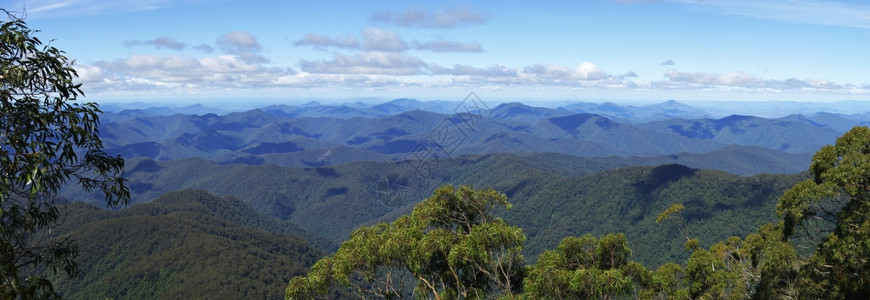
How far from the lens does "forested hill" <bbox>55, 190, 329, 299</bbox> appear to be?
374 feet

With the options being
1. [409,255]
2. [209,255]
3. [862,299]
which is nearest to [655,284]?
[862,299]

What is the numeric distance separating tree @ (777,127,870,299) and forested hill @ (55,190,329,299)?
113059 millimetres

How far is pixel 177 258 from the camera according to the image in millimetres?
128000

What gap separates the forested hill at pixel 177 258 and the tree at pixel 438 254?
10501 centimetres

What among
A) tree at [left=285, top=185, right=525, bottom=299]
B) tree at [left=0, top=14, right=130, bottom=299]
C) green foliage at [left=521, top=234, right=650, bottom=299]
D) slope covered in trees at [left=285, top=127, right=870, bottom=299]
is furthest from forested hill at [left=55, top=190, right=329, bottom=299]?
tree at [left=0, top=14, right=130, bottom=299]

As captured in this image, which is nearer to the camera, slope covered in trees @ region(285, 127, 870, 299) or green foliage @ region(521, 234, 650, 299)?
green foliage @ region(521, 234, 650, 299)

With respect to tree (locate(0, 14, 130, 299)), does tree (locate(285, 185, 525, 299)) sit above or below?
below

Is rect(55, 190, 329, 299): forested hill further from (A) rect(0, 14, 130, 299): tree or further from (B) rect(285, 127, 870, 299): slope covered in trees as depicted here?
(A) rect(0, 14, 130, 299): tree

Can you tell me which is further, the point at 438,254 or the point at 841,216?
the point at 841,216

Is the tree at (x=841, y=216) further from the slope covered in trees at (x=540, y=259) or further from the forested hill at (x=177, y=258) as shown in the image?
the forested hill at (x=177, y=258)

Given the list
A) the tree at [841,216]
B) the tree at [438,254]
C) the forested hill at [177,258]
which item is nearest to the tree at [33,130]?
the tree at [438,254]

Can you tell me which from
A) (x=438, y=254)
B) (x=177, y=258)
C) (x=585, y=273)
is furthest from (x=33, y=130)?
(x=177, y=258)

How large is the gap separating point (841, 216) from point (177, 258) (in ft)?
483

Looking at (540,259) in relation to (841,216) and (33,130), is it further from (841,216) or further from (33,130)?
(33,130)
